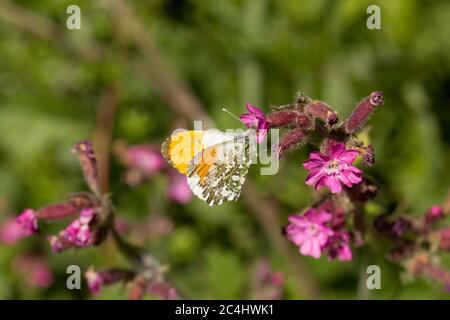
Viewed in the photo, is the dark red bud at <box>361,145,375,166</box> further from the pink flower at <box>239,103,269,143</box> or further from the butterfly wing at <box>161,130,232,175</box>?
the butterfly wing at <box>161,130,232,175</box>

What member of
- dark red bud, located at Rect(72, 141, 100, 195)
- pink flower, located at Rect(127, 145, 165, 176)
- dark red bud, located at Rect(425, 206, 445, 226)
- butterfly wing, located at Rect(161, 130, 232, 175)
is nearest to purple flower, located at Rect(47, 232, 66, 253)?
dark red bud, located at Rect(72, 141, 100, 195)

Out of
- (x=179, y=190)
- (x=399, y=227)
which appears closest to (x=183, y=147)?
(x=399, y=227)

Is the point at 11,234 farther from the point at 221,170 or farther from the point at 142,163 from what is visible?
the point at 221,170

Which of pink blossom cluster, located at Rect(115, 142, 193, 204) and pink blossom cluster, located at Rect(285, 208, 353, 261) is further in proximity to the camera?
pink blossom cluster, located at Rect(115, 142, 193, 204)

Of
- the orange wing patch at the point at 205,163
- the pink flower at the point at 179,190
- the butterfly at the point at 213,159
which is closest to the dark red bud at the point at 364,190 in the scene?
the butterfly at the point at 213,159

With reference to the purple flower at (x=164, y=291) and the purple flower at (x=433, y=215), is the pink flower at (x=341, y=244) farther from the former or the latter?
the purple flower at (x=164, y=291)

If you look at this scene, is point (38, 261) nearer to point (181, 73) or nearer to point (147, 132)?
point (147, 132)
